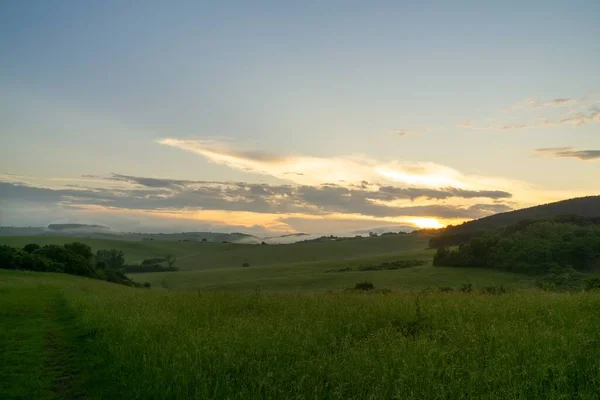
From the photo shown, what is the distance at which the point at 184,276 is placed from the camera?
111 m

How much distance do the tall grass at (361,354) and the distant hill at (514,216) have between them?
10209cm

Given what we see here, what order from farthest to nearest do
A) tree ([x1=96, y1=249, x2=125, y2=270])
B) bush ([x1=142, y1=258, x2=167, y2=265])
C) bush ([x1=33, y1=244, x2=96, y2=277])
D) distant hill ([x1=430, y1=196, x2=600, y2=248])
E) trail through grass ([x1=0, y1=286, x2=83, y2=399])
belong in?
bush ([x1=142, y1=258, x2=167, y2=265]) < tree ([x1=96, y1=249, x2=125, y2=270]) < distant hill ([x1=430, y1=196, x2=600, y2=248]) < bush ([x1=33, y1=244, x2=96, y2=277]) < trail through grass ([x1=0, y1=286, x2=83, y2=399])

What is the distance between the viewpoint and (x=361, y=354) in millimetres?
9570

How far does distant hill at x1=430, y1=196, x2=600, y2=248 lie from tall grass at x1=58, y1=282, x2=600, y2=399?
102m

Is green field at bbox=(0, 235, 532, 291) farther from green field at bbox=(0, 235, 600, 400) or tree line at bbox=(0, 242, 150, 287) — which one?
green field at bbox=(0, 235, 600, 400)

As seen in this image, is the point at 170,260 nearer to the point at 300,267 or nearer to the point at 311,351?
the point at 300,267

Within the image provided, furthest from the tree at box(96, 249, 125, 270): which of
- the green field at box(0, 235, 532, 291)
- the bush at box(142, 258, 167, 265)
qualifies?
the green field at box(0, 235, 532, 291)

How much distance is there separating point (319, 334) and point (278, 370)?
126 inches

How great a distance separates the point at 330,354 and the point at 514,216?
140 meters

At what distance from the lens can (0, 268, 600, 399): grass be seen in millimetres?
7781

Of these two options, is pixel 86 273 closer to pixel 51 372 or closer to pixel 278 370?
pixel 51 372

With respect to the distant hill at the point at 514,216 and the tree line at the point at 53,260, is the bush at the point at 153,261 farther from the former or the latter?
the distant hill at the point at 514,216

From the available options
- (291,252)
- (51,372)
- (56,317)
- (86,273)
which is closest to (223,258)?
(291,252)

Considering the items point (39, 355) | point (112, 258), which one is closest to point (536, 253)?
point (39, 355)
